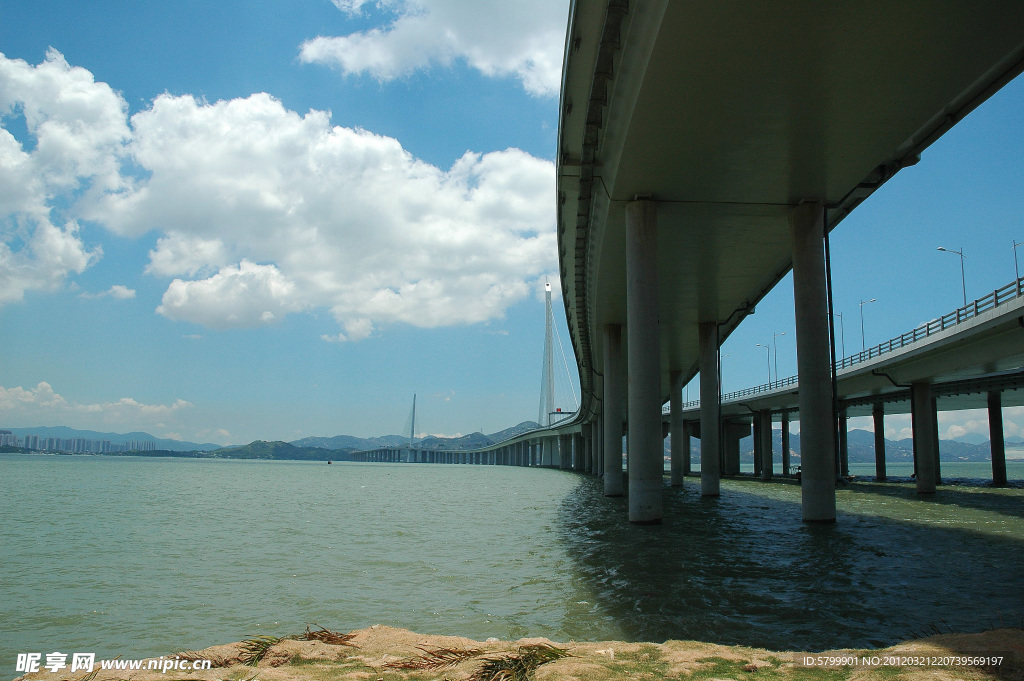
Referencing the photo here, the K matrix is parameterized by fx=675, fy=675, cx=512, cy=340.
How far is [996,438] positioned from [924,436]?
62.6ft

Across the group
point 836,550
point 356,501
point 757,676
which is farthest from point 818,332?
point 356,501

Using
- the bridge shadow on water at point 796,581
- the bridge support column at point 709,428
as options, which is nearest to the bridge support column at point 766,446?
the bridge support column at point 709,428

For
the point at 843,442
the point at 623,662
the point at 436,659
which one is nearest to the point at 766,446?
the point at 843,442

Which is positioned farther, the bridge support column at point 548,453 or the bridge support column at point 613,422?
the bridge support column at point 548,453

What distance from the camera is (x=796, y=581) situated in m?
12.7

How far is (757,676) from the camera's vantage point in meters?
6.05

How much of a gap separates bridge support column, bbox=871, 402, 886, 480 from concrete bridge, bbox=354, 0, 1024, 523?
26.7 metres

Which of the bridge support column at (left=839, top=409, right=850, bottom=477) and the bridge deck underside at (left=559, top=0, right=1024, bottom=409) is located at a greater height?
the bridge deck underside at (left=559, top=0, right=1024, bottom=409)

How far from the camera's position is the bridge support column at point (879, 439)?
66.1 meters

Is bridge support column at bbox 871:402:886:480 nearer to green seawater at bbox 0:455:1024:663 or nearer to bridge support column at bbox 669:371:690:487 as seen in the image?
bridge support column at bbox 669:371:690:487

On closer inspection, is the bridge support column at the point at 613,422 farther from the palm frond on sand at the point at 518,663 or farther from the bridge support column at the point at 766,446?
the palm frond on sand at the point at 518,663

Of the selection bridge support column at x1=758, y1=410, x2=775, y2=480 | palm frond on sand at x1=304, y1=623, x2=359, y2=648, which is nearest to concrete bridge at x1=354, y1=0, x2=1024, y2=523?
palm frond on sand at x1=304, y1=623, x2=359, y2=648

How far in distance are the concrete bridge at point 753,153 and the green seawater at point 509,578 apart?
533cm

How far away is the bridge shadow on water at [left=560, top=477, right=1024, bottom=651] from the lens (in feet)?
29.5
